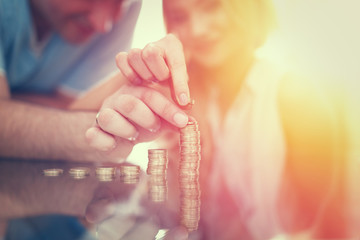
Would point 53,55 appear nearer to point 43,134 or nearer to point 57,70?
point 57,70

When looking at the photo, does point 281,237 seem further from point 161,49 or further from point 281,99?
point 281,99

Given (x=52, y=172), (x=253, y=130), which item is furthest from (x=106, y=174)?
(x=253, y=130)

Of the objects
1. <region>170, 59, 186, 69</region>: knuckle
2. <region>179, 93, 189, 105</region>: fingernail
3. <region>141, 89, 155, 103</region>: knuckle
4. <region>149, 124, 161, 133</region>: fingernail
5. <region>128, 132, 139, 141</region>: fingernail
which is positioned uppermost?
<region>170, 59, 186, 69</region>: knuckle

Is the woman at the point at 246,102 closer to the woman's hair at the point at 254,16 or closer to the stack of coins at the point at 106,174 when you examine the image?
the woman's hair at the point at 254,16

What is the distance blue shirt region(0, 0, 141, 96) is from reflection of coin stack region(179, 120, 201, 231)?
50.9 inches

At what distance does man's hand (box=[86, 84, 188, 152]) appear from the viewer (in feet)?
3.02

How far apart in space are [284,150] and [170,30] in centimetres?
102

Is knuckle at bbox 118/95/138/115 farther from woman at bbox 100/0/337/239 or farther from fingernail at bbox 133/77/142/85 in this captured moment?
woman at bbox 100/0/337/239

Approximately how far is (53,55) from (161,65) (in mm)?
1286

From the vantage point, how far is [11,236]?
0.43m

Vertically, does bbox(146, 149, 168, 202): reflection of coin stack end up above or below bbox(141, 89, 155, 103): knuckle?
below

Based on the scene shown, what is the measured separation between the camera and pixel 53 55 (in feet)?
6.22

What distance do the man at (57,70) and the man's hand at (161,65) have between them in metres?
0.07

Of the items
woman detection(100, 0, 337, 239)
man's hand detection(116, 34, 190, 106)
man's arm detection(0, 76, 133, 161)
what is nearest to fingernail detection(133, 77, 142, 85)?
man's hand detection(116, 34, 190, 106)
